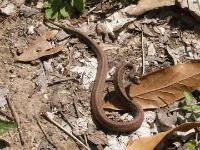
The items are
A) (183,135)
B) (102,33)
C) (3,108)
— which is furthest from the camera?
(102,33)

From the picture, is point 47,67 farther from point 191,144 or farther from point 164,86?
point 191,144

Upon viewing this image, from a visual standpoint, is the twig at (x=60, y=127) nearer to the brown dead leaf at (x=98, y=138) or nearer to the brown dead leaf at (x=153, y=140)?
the brown dead leaf at (x=98, y=138)

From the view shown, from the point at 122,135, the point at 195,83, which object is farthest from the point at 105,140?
the point at 195,83

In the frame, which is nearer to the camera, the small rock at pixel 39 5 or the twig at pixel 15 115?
the twig at pixel 15 115

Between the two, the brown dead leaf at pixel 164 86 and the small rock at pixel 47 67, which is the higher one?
the small rock at pixel 47 67

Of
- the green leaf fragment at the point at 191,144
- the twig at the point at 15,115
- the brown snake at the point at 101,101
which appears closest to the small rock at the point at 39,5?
the brown snake at the point at 101,101

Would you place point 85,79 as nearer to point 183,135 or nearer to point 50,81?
point 50,81

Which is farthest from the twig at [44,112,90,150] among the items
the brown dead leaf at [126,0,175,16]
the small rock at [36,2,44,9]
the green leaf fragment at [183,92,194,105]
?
the brown dead leaf at [126,0,175,16]
